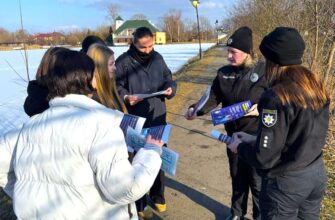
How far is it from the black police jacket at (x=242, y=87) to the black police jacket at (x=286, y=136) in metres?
1.17

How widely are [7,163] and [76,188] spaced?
0.48m

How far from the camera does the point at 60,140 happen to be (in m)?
1.81

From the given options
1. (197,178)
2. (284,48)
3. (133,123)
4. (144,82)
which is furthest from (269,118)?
(197,178)

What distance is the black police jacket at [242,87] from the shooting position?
3.48 meters

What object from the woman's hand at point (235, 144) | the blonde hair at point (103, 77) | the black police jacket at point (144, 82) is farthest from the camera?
the black police jacket at point (144, 82)

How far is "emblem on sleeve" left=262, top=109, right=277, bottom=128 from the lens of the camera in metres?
2.20

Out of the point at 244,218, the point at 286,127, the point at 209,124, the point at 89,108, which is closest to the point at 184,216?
the point at 244,218

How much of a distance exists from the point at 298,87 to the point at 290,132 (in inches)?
10.9

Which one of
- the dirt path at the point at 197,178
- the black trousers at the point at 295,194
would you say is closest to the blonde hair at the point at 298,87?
the black trousers at the point at 295,194

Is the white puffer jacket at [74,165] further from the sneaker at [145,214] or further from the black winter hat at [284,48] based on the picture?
the sneaker at [145,214]

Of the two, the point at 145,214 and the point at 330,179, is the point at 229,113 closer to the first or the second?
the point at 145,214

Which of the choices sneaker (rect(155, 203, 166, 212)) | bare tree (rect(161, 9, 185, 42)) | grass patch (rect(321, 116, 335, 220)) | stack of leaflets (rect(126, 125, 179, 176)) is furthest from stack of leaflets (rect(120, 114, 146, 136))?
bare tree (rect(161, 9, 185, 42))

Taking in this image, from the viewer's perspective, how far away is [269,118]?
2215 mm

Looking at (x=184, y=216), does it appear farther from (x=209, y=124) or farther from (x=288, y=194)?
(x=209, y=124)
